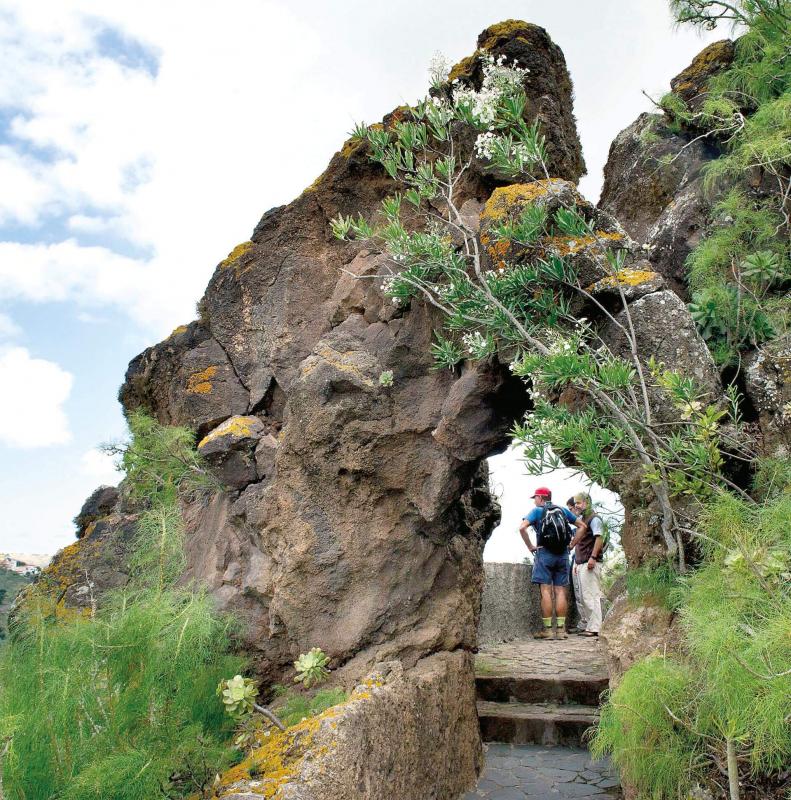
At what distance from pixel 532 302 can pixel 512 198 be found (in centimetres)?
92

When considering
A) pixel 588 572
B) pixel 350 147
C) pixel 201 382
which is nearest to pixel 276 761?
pixel 201 382

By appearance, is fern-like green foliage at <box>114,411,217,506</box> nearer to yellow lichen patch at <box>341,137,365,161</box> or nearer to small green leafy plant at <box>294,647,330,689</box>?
small green leafy plant at <box>294,647,330,689</box>

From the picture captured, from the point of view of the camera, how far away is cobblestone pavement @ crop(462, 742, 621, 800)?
5438 mm

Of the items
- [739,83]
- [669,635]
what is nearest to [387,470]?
[669,635]

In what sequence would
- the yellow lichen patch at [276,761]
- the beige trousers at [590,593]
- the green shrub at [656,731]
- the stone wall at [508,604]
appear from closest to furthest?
the green shrub at [656,731], the yellow lichen patch at [276,761], the beige trousers at [590,593], the stone wall at [508,604]

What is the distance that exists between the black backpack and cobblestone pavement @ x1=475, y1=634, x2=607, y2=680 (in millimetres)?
1252

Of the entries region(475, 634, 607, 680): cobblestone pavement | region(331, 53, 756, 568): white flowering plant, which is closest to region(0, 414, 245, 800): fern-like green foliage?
region(331, 53, 756, 568): white flowering plant

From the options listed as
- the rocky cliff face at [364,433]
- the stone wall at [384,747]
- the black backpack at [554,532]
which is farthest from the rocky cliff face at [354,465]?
the black backpack at [554,532]

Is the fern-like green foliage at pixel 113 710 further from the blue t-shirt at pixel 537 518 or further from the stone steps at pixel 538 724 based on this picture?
the blue t-shirt at pixel 537 518

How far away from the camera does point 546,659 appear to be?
841 centimetres

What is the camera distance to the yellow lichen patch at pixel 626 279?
208 inches

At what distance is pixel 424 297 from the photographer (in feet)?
19.3

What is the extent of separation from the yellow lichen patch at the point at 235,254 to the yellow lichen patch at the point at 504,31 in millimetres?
3033

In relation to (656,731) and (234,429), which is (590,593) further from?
(656,731)
